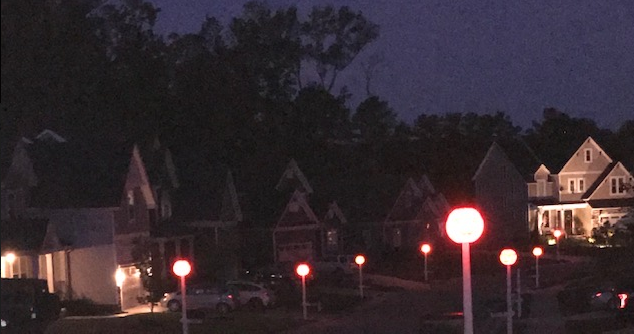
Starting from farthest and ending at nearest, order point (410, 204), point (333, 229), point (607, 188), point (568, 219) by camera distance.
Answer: point (568, 219), point (607, 188), point (410, 204), point (333, 229)

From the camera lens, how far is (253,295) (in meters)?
40.8

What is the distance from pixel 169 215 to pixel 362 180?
22.6 meters

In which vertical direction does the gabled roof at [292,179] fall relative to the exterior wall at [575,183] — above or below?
above

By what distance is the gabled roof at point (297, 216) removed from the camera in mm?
55531

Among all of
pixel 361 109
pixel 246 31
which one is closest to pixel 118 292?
pixel 246 31

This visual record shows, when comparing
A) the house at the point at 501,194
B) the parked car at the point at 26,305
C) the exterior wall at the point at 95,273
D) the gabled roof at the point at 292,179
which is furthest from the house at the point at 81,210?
the house at the point at 501,194

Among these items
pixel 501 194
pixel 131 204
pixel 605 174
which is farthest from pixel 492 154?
pixel 131 204

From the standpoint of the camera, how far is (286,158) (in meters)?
69.4

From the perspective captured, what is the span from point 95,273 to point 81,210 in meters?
2.56

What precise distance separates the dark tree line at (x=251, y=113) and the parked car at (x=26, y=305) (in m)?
19.6

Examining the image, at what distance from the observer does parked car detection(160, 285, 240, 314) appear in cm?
3944

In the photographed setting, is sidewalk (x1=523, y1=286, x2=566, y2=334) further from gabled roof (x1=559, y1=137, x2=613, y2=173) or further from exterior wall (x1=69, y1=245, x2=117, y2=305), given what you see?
gabled roof (x1=559, y1=137, x2=613, y2=173)

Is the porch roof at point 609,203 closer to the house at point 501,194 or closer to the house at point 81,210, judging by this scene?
the house at point 501,194

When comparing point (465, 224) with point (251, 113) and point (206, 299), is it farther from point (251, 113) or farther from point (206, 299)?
point (251, 113)
